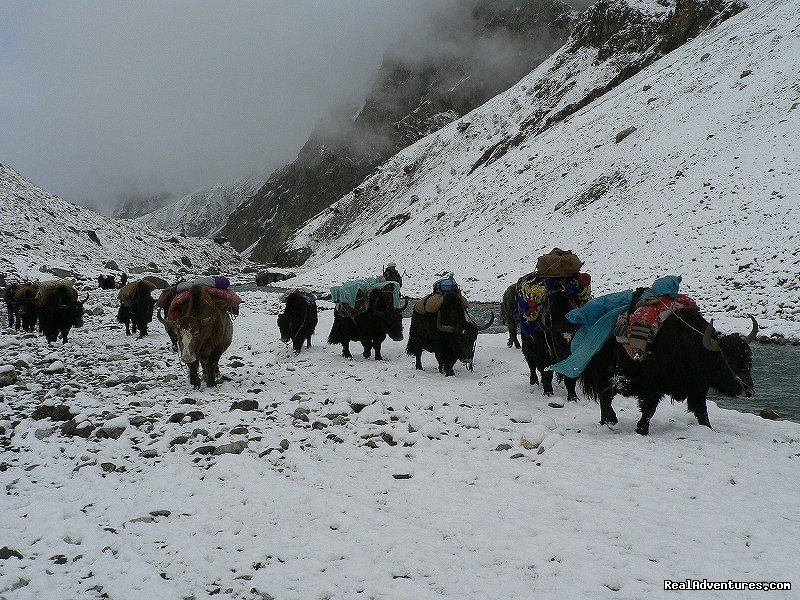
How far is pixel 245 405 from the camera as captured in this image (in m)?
5.28

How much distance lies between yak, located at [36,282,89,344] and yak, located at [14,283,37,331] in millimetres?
2156

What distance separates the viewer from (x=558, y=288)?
19.4 ft

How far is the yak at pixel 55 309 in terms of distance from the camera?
362 inches

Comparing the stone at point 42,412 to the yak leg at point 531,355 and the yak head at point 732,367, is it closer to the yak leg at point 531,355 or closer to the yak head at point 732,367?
the yak leg at point 531,355

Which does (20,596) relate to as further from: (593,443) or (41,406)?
(593,443)

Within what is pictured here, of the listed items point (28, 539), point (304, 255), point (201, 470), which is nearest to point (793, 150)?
point (201, 470)

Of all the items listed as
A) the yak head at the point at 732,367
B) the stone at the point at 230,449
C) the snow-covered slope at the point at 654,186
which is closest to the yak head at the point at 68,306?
the stone at the point at 230,449

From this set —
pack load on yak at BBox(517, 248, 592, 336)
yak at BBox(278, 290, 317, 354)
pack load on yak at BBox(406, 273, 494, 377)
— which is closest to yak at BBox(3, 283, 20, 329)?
yak at BBox(278, 290, 317, 354)

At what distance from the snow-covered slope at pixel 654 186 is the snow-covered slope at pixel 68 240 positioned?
13.4 m

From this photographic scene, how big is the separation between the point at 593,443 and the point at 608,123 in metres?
29.3

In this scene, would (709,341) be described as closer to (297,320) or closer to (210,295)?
(210,295)

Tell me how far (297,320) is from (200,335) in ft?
9.79

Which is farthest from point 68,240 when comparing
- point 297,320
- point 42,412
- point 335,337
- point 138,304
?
point 42,412

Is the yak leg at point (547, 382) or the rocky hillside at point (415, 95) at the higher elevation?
the rocky hillside at point (415, 95)
